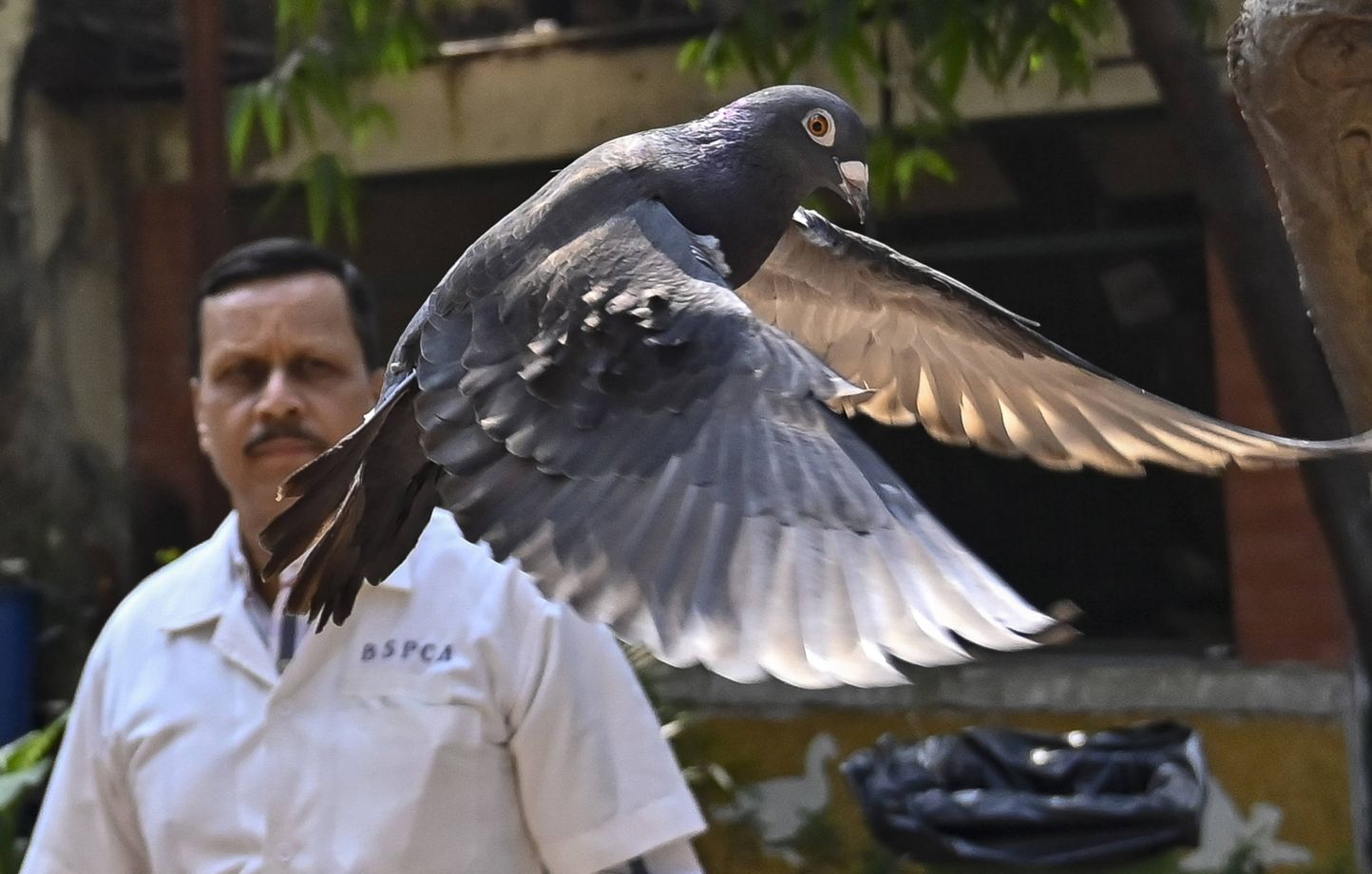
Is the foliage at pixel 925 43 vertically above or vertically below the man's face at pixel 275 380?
above

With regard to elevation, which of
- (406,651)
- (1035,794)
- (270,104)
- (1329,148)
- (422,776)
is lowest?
(1035,794)

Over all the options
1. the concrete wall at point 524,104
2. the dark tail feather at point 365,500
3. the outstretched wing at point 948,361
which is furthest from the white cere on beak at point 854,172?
the concrete wall at point 524,104

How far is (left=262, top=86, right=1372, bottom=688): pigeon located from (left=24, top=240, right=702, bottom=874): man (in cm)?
37

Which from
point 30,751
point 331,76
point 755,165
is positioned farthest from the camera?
point 30,751

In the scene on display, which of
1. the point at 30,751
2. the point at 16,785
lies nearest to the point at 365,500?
the point at 16,785

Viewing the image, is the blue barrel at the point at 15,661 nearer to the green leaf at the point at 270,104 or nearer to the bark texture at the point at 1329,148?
the green leaf at the point at 270,104

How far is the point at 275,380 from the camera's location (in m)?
2.39

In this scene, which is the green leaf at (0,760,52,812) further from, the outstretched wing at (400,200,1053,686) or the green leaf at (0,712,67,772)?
the outstretched wing at (400,200,1053,686)

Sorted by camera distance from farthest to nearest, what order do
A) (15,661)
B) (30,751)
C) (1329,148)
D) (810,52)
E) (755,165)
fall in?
(15,661) < (30,751) < (810,52) < (755,165) < (1329,148)

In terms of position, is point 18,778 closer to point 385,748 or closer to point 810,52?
point 385,748

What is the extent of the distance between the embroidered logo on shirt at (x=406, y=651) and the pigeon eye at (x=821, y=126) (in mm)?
743

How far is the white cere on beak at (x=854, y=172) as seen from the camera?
1.97 metres

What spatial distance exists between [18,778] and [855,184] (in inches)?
92.8

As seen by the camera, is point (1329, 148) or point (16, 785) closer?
point (1329, 148)
